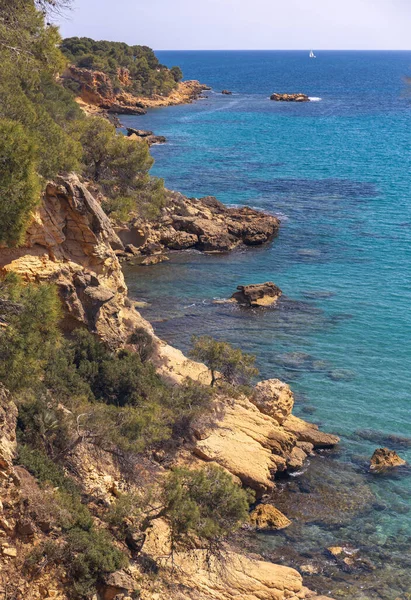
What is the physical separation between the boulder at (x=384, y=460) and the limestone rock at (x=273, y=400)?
12.5 feet

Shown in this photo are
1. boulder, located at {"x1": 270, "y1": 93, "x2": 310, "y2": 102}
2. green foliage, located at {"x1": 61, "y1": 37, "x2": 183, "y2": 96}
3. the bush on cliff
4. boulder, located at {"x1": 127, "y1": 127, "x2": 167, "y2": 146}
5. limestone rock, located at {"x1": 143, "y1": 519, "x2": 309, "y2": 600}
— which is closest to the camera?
the bush on cliff

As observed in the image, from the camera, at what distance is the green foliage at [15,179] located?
15.8m

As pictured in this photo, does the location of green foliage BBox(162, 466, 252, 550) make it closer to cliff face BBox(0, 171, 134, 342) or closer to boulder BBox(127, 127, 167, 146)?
cliff face BBox(0, 171, 134, 342)

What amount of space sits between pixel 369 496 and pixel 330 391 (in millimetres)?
7304

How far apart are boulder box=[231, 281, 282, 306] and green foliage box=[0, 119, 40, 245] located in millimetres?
23985

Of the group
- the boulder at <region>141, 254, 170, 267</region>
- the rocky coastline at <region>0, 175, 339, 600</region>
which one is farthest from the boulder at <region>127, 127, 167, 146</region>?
the rocky coastline at <region>0, 175, 339, 600</region>

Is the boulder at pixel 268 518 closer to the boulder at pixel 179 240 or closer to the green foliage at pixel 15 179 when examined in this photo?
the green foliage at pixel 15 179

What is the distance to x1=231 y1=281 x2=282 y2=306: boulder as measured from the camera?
39.5 meters

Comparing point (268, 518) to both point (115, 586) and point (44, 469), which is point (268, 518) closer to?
point (115, 586)

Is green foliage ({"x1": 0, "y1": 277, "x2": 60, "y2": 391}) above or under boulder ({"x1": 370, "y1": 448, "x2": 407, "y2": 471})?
above

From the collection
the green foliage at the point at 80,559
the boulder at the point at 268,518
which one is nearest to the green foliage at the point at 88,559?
the green foliage at the point at 80,559

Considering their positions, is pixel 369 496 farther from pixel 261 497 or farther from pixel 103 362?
pixel 103 362

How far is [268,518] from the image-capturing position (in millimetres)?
21844

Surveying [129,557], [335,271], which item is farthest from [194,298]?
[129,557]
